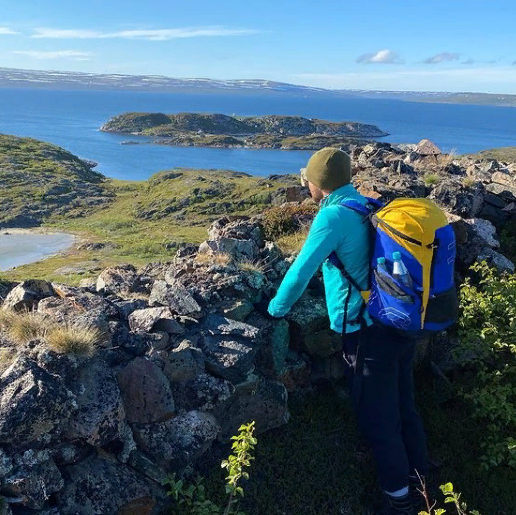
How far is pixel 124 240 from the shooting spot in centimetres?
4912

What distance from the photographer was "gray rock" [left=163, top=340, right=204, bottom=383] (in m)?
5.44

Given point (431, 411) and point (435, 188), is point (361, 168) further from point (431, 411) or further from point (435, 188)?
point (431, 411)

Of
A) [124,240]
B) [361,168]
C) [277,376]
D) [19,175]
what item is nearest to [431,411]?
[277,376]

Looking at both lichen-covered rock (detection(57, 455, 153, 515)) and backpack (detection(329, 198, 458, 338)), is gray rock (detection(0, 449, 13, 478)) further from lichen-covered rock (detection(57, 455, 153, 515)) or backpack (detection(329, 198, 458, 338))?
backpack (detection(329, 198, 458, 338))

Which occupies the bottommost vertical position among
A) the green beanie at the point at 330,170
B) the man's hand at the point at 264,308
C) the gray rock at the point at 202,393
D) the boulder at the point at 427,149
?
the gray rock at the point at 202,393

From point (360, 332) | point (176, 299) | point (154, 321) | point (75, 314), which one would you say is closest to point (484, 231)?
point (360, 332)

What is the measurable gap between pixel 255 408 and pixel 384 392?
4.81 feet

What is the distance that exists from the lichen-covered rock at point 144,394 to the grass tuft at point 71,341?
416 millimetres

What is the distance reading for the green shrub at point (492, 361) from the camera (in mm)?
6211

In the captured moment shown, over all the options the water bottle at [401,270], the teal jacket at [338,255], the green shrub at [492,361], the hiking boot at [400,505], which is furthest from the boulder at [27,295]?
the green shrub at [492,361]

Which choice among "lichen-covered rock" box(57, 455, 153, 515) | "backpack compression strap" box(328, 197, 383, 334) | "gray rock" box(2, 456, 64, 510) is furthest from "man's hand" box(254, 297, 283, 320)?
"gray rock" box(2, 456, 64, 510)

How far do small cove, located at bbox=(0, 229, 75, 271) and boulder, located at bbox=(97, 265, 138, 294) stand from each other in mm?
35256

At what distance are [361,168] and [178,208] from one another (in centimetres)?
5268

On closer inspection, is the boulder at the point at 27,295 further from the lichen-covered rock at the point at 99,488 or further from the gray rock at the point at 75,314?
the lichen-covered rock at the point at 99,488
